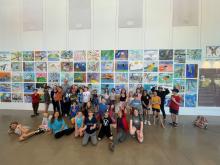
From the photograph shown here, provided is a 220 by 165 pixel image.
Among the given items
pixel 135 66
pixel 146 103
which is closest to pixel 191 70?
pixel 135 66

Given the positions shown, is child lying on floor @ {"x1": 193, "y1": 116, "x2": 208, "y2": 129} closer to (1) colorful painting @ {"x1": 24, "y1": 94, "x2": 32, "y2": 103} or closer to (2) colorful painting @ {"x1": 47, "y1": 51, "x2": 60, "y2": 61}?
(2) colorful painting @ {"x1": 47, "y1": 51, "x2": 60, "y2": 61}

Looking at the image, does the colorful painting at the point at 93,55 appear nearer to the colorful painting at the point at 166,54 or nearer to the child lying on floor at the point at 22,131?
the colorful painting at the point at 166,54

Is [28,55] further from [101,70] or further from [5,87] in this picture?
[101,70]

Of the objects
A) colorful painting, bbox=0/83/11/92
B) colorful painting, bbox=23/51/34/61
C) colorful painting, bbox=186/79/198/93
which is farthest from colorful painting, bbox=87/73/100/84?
colorful painting, bbox=0/83/11/92

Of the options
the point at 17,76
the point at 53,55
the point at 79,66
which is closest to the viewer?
→ the point at 79,66

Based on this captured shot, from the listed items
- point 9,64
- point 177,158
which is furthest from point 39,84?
point 177,158

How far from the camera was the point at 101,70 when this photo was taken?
980 centimetres

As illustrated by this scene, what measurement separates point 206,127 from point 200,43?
4.19m

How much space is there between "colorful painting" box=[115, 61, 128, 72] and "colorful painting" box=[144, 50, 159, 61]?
1073 mm

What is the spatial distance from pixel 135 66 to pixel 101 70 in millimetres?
1807

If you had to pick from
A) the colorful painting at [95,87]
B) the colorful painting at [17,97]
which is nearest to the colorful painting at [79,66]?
the colorful painting at [95,87]

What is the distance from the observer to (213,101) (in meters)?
9.06

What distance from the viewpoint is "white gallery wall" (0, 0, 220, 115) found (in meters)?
8.96

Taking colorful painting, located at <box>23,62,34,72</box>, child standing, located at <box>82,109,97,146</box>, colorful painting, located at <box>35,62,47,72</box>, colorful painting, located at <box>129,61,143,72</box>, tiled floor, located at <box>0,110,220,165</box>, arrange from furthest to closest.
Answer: colorful painting, located at <box>23,62,34,72</box> → colorful painting, located at <box>35,62,47,72</box> → colorful painting, located at <box>129,61,143,72</box> → child standing, located at <box>82,109,97,146</box> → tiled floor, located at <box>0,110,220,165</box>
